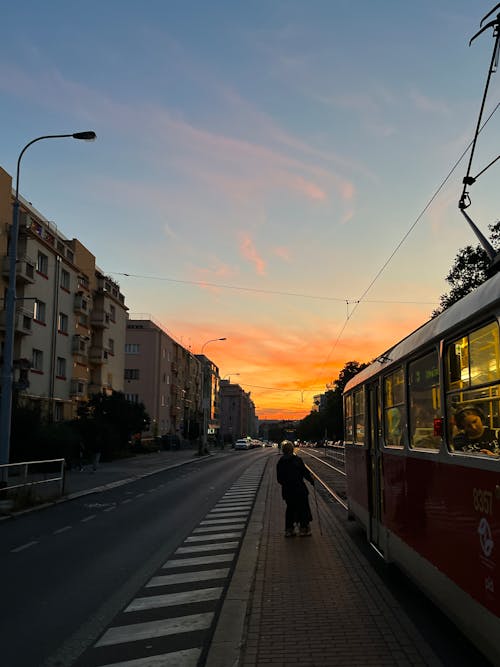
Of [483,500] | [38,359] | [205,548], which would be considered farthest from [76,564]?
[38,359]

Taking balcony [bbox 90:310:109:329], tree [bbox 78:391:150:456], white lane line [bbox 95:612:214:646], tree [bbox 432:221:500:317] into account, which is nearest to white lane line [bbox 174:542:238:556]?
white lane line [bbox 95:612:214:646]

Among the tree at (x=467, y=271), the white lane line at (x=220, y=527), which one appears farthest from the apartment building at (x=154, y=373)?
the white lane line at (x=220, y=527)

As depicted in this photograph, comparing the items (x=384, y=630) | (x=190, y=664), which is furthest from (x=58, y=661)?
(x=384, y=630)

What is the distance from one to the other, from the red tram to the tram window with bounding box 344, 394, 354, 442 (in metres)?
4.23

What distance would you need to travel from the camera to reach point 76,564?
9.25 m

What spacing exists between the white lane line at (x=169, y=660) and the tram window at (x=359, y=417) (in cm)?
558

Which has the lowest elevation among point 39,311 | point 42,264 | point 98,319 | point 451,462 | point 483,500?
point 483,500

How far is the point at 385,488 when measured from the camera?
8148 mm

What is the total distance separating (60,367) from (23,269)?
9.29 meters

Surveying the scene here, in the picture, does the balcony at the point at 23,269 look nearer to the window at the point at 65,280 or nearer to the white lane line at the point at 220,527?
the window at the point at 65,280

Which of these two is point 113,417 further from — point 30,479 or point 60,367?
point 30,479

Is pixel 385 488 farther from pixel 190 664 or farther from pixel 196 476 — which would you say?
pixel 196 476

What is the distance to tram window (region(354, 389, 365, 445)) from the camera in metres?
10.5

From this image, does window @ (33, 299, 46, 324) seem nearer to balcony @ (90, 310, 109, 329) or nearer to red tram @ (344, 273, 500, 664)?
balcony @ (90, 310, 109, 329)
